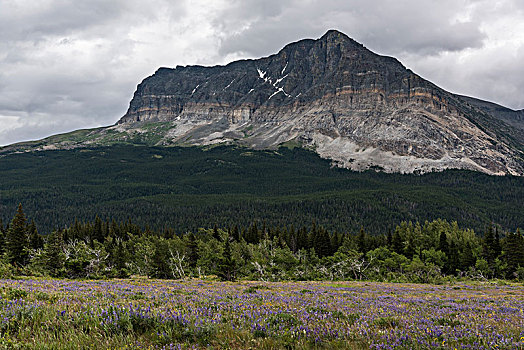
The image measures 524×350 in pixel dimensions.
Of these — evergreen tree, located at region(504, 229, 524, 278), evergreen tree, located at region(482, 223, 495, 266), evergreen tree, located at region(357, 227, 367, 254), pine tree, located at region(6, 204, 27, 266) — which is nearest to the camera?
pine tree, located at region(6, 204, 27, 266)

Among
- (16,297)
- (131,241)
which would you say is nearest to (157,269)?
(131,241)

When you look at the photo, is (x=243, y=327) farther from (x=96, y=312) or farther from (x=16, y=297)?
(x=16, y=297)

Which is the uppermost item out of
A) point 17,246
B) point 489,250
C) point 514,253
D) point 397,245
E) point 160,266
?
point 17,246

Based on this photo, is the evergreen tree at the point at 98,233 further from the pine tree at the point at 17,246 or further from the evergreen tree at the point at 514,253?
the evergreen tree at the point at 514,253

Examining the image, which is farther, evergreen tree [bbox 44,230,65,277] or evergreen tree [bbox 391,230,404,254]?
evergreen tree [bbox 391,230,404,254]

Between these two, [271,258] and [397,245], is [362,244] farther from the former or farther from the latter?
[271,258]

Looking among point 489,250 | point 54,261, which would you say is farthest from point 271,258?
point 489,250

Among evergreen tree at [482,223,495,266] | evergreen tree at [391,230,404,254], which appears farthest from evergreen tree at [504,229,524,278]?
evergreen tree at [391,230,404,254]

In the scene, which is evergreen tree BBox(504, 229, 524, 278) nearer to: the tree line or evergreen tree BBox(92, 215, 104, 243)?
the tree line

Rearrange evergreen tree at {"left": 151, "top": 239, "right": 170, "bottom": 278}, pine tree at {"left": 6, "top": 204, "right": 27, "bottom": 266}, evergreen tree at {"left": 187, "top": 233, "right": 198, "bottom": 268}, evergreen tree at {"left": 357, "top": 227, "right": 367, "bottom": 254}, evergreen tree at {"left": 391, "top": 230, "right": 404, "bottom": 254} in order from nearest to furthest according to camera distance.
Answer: pine tree at {"left": 6, "top": 204, "right": 27, "bottom": 266} < evergreen tree at {"left": 151, "top": 239, "right": 170, "bottom": 278} < evergreen tree at {"left": 187, "top": 233, "right": 198, "bottom": 268} < evergreen tree at {"left": 391, "top": 230, "right": 404, "bottom": 254} < evergreen tree at {"left": 357, "top": 227, "right": 367, "bottom": 254}

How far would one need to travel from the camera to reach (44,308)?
28.4 feet

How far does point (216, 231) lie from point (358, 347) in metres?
98.6

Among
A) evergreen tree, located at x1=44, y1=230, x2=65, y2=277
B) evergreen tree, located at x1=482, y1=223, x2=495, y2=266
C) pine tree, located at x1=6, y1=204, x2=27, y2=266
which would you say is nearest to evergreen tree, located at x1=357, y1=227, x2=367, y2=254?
evergreen tree, located at x1=482, y1=223, x2=495, y2=266

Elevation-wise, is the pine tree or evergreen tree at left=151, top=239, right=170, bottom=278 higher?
the pine tree
